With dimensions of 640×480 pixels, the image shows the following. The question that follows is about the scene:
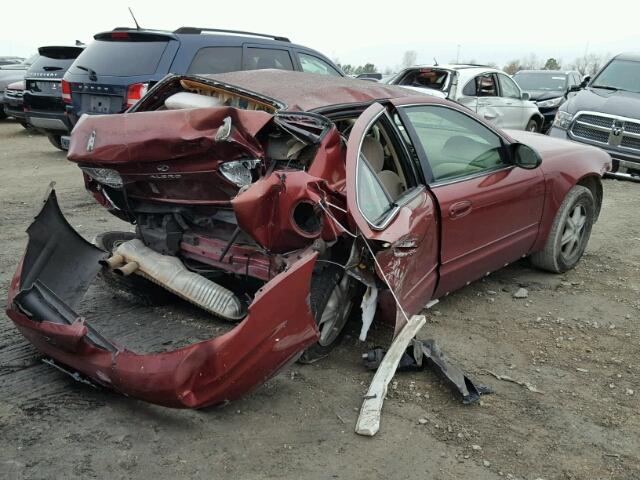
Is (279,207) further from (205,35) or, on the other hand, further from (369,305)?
(205,35)

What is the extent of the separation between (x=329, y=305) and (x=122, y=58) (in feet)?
17.1

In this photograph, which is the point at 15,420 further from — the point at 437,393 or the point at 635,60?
the point at 635,60

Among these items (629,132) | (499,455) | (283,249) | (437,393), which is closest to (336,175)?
(283,249)

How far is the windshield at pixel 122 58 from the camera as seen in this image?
23.8 ft

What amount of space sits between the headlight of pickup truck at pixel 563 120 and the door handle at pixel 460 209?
649 cm

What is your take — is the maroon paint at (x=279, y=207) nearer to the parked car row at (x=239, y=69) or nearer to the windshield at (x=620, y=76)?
the parked car row at (x=239, y=69)

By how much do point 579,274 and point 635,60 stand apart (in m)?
6.46

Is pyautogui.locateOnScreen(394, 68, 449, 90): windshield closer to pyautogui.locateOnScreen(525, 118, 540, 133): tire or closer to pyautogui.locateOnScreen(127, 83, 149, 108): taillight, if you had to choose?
pyautogui.locateOnScreen(525, 118, 540, 133): tire

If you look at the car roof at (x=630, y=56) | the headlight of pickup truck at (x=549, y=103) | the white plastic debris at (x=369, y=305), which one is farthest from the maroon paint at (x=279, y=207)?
the headlight of pickup truck at (x=549, y=103)

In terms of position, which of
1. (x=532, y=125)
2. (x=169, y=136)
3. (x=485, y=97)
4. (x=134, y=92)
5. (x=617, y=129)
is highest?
(x=169, y=136)

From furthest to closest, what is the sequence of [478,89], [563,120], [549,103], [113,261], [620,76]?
1. [549,103]
2. [478,89]
3. [620,76]
4. [563,120]
5. [113,261]

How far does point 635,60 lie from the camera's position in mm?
10250

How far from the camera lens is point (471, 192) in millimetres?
4113

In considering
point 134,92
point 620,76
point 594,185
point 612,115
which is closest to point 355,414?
point 594,185
